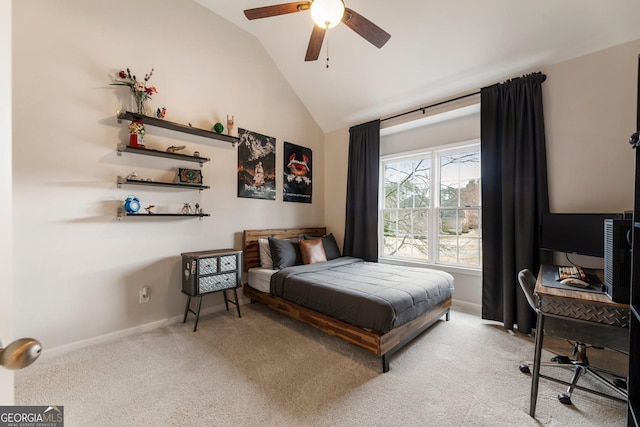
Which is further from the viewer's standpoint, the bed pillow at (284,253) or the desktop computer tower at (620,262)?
the bed pillow at (284,253)

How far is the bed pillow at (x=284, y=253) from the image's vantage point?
11.3ft

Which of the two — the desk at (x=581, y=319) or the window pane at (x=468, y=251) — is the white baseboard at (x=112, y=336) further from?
the window pane at (x=468, y=251)

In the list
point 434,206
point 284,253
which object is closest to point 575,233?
point 434,206

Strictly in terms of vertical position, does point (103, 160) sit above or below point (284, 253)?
above

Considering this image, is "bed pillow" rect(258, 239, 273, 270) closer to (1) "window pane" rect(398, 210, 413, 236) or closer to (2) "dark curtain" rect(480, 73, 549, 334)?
(1) "window pane" rect(398, 210, 413, 236)

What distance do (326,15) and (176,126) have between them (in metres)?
1.90

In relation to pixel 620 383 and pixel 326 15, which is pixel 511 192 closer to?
pixel 620 383

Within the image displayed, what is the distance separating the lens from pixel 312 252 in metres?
3.72

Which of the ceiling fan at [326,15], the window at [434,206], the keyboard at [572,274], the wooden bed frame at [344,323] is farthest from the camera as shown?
the window at [434,206]

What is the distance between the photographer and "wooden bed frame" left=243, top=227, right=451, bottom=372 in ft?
6.86

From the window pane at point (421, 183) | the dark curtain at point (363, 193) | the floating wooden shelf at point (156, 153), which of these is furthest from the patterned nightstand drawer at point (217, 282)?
the window pane at point (421, 183)

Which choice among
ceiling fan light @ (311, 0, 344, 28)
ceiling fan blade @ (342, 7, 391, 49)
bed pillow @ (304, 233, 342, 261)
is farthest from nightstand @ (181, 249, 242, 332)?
ceiling fan blade @ (342, 7, 391, 49)

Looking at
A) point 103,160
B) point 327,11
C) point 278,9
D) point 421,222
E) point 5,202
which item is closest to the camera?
point 5,202

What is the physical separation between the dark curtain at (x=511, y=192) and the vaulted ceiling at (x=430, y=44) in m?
0.32
